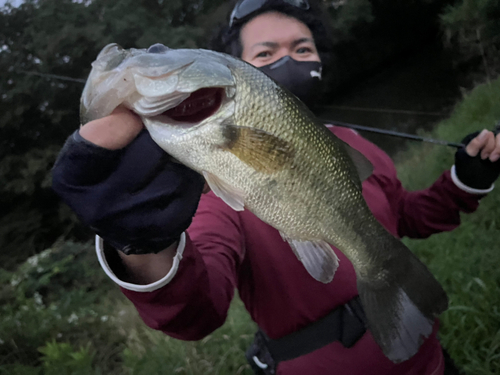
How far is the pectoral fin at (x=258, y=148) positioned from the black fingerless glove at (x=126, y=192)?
0.19 meters

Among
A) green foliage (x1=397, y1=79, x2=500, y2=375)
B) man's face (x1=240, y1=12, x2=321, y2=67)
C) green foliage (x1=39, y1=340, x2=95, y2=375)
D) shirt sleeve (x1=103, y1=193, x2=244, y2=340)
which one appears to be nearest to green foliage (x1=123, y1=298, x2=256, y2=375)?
green foliage (x1=39, y1=340, x2=95, y2=375)

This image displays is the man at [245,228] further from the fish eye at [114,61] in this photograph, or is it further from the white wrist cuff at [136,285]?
the fish eye at [114,61]

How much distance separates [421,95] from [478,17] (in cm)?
528

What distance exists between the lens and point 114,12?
9141 mm

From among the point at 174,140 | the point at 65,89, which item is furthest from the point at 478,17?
the point at 65,89

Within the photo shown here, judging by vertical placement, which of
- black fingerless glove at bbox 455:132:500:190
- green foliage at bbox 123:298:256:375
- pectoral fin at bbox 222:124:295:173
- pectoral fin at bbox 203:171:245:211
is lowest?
green foliage at bbox 123:298:256:375

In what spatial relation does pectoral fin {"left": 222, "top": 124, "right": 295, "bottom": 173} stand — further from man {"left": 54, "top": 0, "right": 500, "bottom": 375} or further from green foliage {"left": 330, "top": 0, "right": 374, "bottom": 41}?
green foliage {"left": 330, "top": 0, "right": 374, "bottom": 41}

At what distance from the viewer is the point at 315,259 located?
1.11m

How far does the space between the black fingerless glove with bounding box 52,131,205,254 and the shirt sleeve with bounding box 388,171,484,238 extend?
1412 millimetres

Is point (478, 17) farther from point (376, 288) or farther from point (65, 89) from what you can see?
point (65, 89)

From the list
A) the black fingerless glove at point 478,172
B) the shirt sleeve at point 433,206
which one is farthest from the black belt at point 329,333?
the black fingerless glove at point 478,172

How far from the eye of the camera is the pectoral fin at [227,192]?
0.96 metres

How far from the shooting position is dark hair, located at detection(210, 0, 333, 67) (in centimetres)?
186

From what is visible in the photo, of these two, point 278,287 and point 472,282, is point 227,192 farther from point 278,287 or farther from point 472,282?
point 472,282
